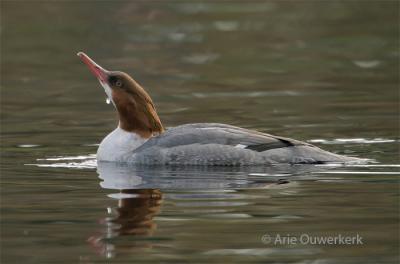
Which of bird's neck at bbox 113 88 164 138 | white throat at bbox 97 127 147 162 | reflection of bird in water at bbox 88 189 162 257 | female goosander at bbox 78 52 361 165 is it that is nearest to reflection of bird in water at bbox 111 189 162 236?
reflection of bird in water at bbox 88 189 162 257

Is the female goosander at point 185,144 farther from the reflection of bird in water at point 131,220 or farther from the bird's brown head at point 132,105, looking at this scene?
the reflection of bird in water at point 131,220

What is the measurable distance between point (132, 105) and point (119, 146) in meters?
0.54

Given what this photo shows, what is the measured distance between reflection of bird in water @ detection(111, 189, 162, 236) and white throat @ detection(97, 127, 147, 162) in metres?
1.88

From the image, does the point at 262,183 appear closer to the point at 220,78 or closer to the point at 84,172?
the point at 84,172

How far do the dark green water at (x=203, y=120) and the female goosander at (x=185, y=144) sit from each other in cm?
26

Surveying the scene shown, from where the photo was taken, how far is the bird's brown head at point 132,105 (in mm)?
14781

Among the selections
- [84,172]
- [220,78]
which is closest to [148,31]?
[220,78]

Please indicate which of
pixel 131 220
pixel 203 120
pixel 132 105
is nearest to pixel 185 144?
pixel 132 105

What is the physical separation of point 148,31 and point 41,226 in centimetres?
2002

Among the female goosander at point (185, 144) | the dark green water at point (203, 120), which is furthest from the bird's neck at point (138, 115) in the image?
the dark green water at point (203, 120)

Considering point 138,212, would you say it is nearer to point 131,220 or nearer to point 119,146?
point 131,220

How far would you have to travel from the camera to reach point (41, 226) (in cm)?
1123

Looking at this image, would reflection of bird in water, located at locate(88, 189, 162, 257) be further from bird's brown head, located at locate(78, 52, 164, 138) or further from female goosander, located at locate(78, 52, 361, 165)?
bird's brown head, located at locate(78, 52, 164, 138)

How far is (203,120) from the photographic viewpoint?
1834 centimetres
